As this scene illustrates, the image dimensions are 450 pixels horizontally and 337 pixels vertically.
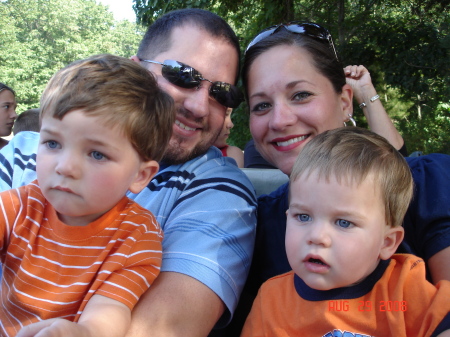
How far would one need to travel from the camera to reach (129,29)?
53.1 m

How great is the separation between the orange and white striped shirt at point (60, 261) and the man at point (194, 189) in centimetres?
13

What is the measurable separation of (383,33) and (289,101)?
6.78 m

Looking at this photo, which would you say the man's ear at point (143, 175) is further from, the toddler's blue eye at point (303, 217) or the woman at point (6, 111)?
the woman at point (6, 111)

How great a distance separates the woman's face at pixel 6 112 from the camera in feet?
22.7

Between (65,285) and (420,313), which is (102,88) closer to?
(65,285)

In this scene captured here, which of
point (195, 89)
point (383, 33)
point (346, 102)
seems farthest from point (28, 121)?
point (383, 33)

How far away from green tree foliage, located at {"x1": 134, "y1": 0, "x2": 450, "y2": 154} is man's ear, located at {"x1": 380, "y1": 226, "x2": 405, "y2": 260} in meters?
5.32

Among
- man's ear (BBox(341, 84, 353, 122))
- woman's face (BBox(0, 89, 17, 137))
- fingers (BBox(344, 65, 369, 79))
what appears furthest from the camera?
woman's face (BBox(0, 89, 17, 137))

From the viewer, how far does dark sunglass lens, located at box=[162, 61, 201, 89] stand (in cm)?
219

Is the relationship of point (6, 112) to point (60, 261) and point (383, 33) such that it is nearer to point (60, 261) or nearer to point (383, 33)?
point (60, 261)

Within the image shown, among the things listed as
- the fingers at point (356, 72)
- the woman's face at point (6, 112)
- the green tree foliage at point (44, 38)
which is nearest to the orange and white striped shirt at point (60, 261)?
the fingers at point (356, 72)

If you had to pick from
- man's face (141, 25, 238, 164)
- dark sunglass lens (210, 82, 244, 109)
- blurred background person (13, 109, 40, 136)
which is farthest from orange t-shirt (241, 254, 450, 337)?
blurred background person (13, 109, 40, 136)

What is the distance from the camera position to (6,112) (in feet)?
22.9

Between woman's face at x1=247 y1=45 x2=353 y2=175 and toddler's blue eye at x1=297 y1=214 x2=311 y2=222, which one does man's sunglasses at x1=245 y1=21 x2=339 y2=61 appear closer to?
woman's face at x1=247 y1=45 x2=353 y2=175
